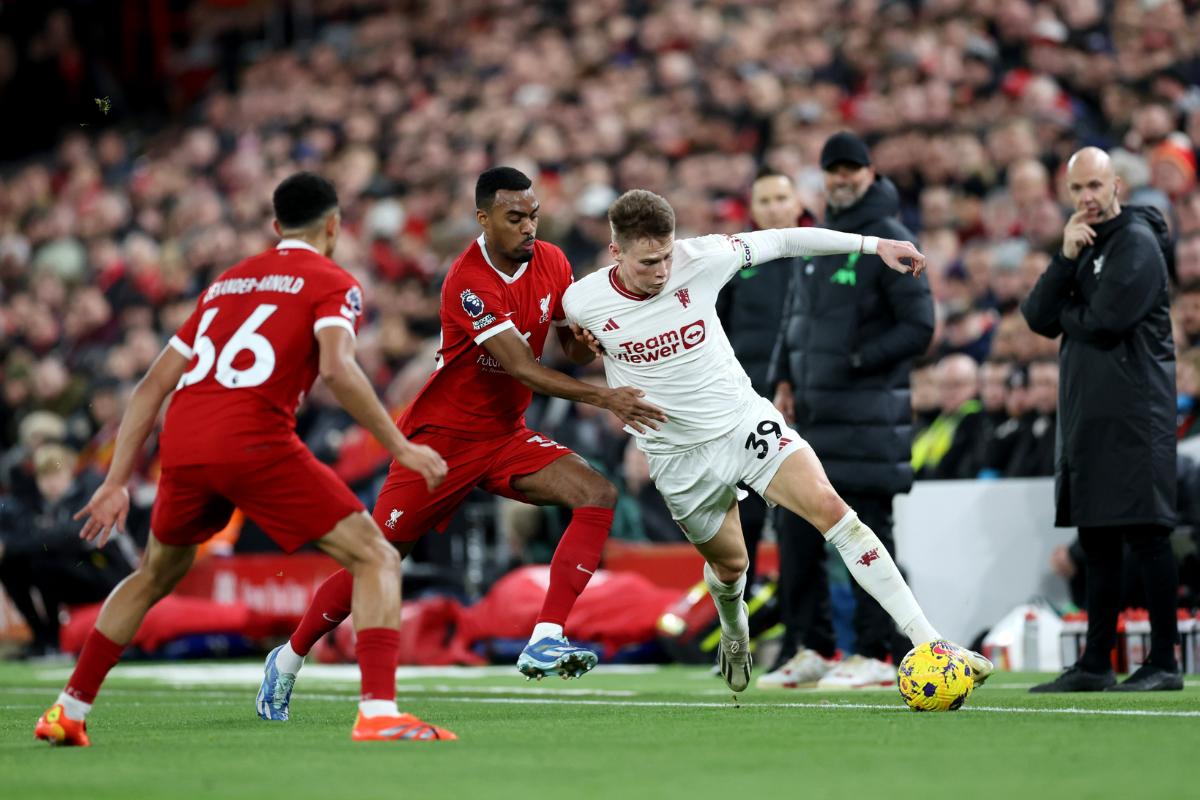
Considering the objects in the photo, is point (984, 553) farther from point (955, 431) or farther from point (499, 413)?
point (499, 413)

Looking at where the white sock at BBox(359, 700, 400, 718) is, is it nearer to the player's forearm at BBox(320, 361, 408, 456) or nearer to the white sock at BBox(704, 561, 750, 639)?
the player's forearm at BBox(320, 361, 408, 456)

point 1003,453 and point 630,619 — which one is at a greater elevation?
point 1003,453

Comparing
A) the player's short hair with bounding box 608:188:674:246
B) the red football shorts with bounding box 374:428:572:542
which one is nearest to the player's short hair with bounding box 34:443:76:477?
the red football shorts with bounding box 374:428:572:542

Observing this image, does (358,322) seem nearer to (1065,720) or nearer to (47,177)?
(1065,720)

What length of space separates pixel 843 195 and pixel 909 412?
122cm

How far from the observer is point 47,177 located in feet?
86.7

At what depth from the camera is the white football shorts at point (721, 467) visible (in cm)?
792

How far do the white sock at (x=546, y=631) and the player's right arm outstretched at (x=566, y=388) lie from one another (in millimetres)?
917

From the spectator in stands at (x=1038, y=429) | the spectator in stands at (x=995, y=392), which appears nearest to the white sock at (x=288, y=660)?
the spectator in stands at (x=1038, y=429)

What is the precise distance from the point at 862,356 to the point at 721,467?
6.96 ft

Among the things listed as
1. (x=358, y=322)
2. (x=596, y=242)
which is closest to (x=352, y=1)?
(x=596, y=242)

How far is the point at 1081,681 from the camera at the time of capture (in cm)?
873

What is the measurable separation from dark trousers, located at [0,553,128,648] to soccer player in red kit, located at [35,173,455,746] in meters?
9.97

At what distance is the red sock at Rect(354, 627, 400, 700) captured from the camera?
6457 millimetres
